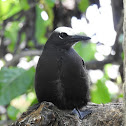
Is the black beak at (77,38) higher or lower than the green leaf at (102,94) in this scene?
higher

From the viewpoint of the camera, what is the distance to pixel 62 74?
10.8 feet

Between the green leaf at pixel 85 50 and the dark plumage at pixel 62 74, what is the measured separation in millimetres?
1771

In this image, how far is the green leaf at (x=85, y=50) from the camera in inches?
208

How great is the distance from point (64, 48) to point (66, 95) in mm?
496

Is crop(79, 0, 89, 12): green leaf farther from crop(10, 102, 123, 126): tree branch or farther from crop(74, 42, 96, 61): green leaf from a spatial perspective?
crop(10, 102, 123, 126): tree branch

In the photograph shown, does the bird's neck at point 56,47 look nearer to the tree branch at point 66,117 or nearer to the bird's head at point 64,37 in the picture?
the bird's head at point 64,37

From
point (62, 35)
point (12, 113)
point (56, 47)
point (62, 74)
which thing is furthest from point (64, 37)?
point (12, 113)

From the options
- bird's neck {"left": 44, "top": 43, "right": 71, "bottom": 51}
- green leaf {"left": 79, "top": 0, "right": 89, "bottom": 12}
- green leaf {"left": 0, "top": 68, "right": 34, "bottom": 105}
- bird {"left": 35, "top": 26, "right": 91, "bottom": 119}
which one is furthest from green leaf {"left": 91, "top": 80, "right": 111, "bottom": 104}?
green leaf {"left": 79, "top": 0, "right": 89, "bottom": 12}

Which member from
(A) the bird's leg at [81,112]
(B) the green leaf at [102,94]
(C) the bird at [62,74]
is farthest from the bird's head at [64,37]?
(B) the green leaf at [102,94]

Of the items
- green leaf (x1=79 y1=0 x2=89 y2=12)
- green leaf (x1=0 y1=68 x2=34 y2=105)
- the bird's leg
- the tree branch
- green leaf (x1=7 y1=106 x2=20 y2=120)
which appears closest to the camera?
the tree branch

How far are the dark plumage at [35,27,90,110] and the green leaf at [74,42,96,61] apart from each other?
177 cm

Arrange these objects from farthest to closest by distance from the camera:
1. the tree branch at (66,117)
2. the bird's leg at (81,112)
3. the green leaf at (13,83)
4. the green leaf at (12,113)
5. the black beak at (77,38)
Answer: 1. the green leaf at (12,113)
2. the green leaf at (13,83)
3. the black beak at (77,38)
4. the bird's leg at (81,112)
5. the tree branch at (66,117)

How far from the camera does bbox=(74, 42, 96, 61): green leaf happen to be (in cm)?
529

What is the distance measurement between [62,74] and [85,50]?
2184 mm
